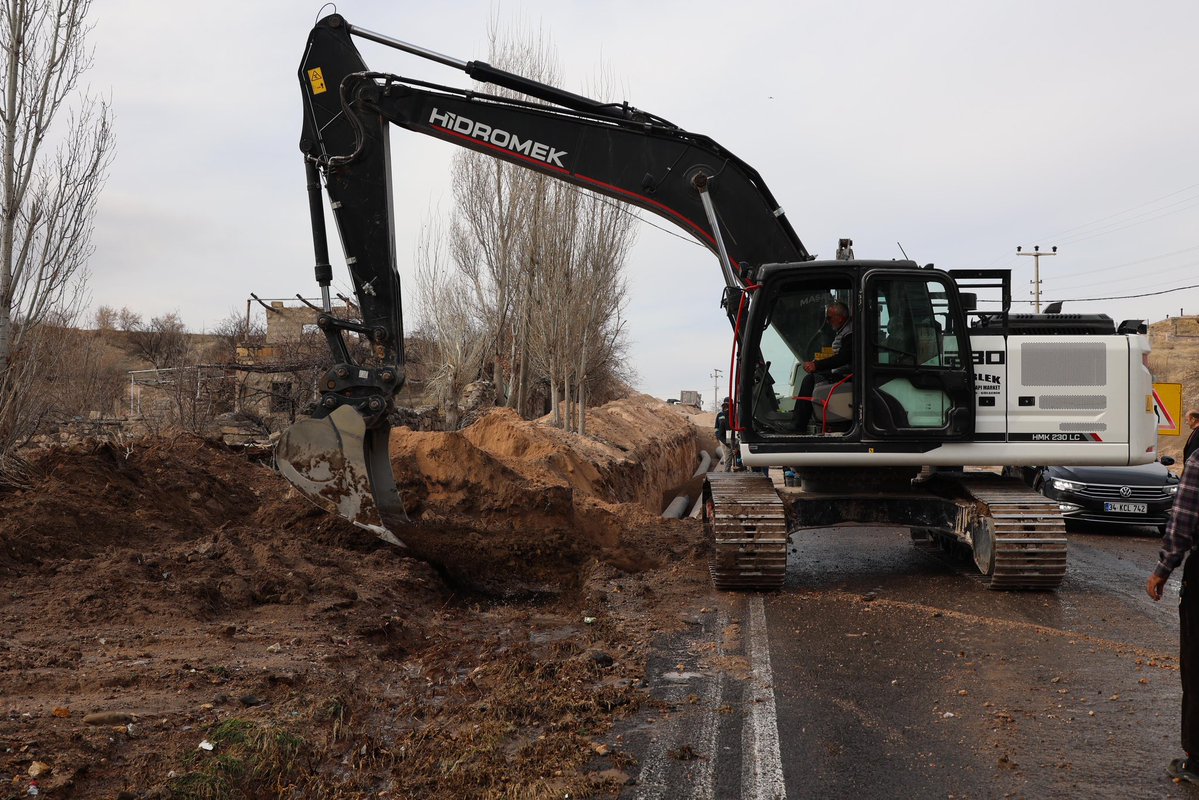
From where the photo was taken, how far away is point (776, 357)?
9.06 m

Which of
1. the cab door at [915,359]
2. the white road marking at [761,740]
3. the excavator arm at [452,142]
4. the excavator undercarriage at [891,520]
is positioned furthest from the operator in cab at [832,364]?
the white road marking at [761,740]

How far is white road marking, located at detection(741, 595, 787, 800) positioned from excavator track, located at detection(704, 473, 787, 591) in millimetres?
1662

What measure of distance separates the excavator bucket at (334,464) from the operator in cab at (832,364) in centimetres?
387

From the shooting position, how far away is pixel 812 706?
5352mm

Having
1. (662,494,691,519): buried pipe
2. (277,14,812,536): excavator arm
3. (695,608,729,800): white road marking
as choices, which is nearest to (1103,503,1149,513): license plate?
(277,14,812,536): excavator arm

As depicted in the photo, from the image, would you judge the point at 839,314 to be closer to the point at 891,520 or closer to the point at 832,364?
the point at 832,364

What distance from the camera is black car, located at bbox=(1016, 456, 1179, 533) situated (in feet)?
43.5

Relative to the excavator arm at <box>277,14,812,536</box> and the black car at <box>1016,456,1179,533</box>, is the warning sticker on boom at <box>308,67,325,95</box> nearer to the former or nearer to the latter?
the excavator arm at <box>277,14,812,536</box>

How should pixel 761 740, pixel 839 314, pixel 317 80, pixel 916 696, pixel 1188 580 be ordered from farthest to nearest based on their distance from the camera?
pixel 317 80
pixel 839 314
pixel 916 696
pixel 761 740
pixel 1188 580

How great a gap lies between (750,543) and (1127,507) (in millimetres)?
7516

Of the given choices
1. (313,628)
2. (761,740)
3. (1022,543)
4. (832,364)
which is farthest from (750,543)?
(761,740)

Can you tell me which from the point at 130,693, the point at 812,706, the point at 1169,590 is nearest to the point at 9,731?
the point at 130,693

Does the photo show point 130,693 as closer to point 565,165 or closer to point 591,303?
point 565,165

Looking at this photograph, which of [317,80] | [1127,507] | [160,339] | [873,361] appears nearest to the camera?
[873,361]
